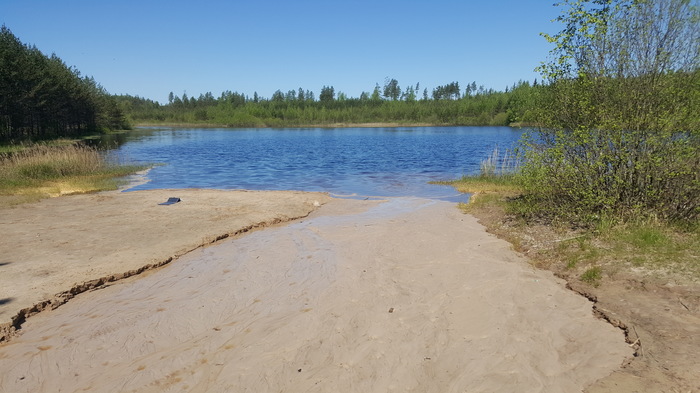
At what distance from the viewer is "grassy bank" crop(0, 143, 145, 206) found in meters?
19.6

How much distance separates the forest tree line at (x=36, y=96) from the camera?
4119cm

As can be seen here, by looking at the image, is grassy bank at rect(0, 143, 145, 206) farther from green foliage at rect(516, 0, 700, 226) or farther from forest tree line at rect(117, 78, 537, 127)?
forest tree line at rect(117, 78, 537, 127)

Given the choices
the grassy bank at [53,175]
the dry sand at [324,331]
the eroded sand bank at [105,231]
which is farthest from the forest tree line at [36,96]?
the dry sand at [324,331]

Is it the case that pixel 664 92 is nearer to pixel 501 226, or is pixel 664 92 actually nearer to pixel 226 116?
pixel 501 226

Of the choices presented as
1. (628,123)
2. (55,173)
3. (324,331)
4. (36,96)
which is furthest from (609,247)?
(36,96)

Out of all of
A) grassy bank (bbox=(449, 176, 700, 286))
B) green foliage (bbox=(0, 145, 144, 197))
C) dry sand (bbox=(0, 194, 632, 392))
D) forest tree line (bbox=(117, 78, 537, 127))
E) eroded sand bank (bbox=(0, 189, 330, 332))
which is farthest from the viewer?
forest tree line (bbox=(117, 78, 537, 127))

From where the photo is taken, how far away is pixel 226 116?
6654 inches

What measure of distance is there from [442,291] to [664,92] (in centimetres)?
703

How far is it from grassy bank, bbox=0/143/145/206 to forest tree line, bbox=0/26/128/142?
20524mm

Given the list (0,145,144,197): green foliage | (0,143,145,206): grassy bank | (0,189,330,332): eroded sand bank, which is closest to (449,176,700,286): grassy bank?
(0,189,330,332): eroded sand bank

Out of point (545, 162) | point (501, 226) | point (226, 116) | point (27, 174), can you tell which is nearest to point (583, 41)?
point (545, 162)

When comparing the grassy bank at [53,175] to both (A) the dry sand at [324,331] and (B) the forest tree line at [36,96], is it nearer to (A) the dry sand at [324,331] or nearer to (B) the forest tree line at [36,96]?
(A) the dry sand at [324,331]

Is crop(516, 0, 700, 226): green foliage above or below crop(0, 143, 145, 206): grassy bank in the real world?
above

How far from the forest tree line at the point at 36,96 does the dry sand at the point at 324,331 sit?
43073 millimetres
